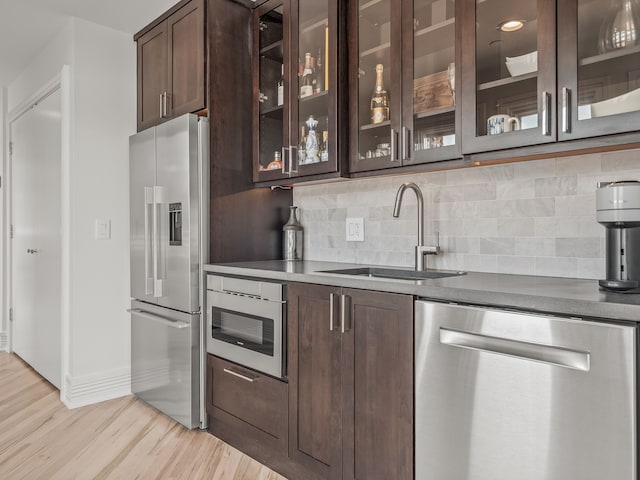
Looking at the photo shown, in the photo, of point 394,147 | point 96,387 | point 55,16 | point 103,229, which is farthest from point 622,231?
point 55,16

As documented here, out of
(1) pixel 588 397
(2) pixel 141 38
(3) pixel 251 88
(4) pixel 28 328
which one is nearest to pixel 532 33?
(1) pixel 588 397

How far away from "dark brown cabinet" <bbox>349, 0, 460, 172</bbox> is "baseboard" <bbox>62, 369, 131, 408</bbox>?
7.12 feet

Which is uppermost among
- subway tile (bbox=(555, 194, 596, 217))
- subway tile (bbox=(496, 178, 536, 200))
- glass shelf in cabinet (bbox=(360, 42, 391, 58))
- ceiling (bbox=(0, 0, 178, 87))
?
ceiling (bbox=(0, 0, 178, 87))

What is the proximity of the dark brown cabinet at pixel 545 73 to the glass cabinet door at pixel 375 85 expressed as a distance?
327mm

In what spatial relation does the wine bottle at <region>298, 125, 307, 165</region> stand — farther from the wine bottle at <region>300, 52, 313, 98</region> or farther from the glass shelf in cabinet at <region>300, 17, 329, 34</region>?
the glass shelf in cabinet at <region>300, 17, 329, 34</region>

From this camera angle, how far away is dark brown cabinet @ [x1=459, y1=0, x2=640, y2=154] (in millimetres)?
1389

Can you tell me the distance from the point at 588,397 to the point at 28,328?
405 centimetres

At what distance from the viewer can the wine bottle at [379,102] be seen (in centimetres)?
202

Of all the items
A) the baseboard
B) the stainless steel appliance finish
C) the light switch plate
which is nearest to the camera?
the stainless steel appliance finish

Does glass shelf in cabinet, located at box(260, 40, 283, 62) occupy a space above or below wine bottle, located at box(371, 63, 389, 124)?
above

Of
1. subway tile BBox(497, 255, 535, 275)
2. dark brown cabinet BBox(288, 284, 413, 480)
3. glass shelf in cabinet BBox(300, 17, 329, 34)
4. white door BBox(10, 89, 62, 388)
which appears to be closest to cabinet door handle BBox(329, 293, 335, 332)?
dark brown cabinet BBox(288, 284, 413, 480)

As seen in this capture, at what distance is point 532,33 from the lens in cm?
155

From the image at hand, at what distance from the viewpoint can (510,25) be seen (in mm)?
1620

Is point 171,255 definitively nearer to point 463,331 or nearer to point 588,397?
point 463,331
